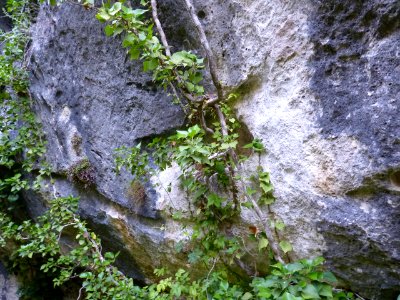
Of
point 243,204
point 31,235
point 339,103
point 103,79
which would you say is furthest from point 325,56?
point 31,235

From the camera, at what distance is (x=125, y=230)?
106 inches

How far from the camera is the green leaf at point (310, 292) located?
1395 millimetres

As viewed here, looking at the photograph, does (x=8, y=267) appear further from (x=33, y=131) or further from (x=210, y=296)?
(x=210, y=296)

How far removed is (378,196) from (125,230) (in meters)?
1.81

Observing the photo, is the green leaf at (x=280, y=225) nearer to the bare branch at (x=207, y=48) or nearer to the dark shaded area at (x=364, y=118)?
the dark shaded area at (x=364, y=118)

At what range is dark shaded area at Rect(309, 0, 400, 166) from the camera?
1396 millimetres

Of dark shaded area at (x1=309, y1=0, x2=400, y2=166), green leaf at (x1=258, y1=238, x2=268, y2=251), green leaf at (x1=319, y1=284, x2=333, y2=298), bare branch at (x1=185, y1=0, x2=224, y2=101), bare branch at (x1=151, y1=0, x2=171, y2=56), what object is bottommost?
green leaf at (x1=319, y1=284, x2=333, y2=298)

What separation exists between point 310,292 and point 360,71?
35.8 inches

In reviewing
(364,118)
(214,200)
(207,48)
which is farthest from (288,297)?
(207,48)

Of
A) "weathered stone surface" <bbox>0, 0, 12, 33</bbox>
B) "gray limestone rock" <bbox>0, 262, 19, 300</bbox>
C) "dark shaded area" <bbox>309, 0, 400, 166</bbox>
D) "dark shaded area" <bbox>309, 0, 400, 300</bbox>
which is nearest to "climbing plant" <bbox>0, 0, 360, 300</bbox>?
Answer: "dark shaded area" <bbox>309, 0, 400, 300</bbox>

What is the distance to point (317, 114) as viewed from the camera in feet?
5.28

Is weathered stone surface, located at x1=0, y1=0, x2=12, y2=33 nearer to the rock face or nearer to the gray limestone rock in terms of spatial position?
the rock face

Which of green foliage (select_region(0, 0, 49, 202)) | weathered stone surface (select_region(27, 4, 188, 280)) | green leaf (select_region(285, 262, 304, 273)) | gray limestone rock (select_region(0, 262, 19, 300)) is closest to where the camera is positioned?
green leaf (select_region(285, 262, 304, 273))

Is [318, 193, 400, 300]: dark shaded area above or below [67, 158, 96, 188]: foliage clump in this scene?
below
